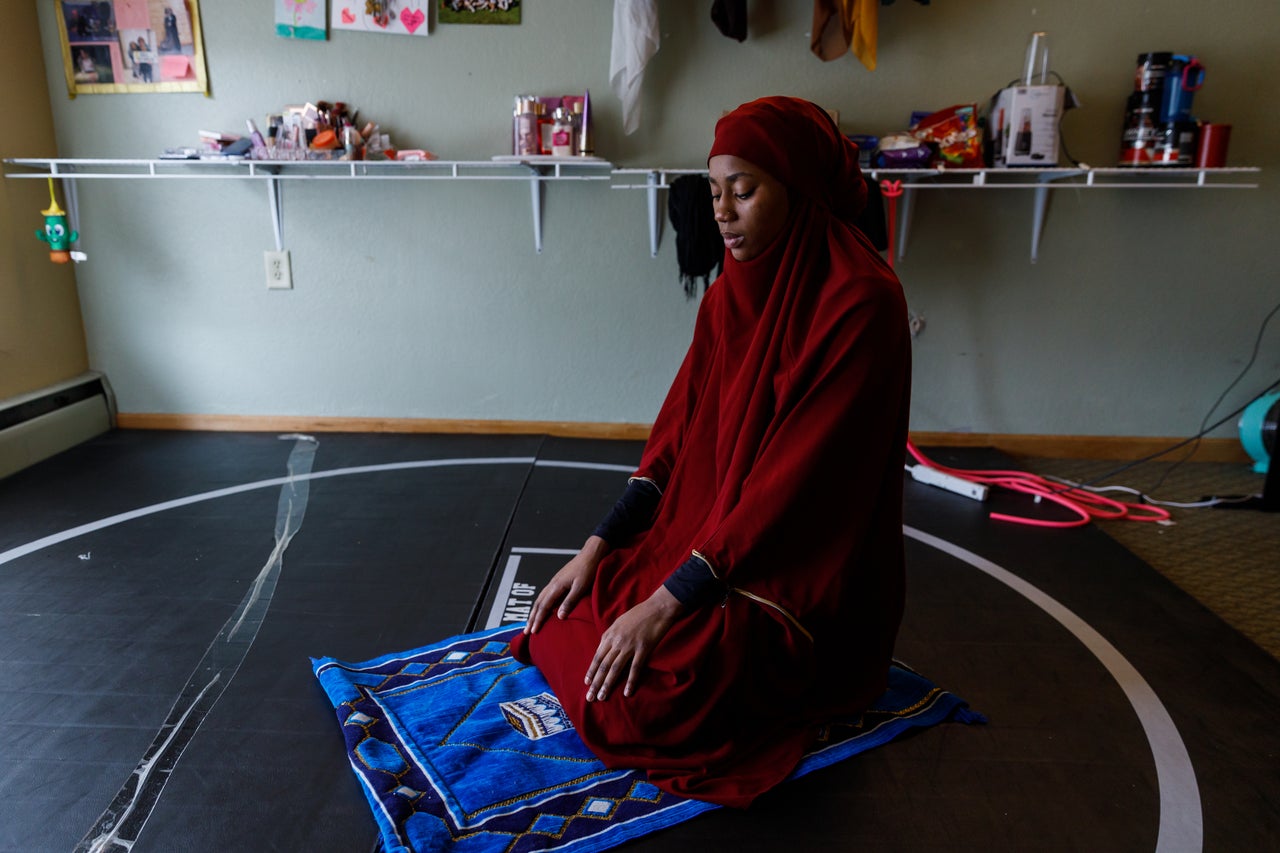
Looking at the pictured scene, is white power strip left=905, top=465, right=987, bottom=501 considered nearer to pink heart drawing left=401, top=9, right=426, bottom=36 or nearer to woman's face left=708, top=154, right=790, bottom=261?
woman's face left=708, top=154, right=790, bottom=261

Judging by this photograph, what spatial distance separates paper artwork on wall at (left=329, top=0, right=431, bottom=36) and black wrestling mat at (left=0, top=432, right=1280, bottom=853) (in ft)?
5.25

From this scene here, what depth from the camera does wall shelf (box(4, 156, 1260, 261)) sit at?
303cm

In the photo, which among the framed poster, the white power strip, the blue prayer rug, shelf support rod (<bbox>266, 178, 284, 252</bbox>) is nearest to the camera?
the blue prayer rug

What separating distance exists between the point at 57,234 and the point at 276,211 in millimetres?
750

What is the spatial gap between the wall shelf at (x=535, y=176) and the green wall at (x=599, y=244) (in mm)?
50

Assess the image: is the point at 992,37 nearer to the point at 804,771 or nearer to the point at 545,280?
the point at 545,280

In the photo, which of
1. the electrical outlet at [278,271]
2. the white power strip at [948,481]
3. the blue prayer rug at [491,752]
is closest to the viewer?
the blue prayer rug at [491,752]

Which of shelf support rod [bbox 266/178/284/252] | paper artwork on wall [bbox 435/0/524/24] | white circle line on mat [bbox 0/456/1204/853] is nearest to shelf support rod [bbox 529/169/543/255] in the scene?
paper artwork on wall [bbox 435/0/524/24]

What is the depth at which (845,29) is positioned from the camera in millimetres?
2947

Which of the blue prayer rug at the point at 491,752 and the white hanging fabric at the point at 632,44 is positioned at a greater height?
the white hanging fabric at the point at 632,44

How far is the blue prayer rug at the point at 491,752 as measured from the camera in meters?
1.29

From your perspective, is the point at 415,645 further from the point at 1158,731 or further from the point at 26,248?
the point at 26,248

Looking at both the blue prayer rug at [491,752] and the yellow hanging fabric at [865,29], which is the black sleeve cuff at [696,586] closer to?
the blue prayer rug at [491,752]

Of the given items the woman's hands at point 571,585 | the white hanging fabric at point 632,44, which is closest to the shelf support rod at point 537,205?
the white hanging fabric at point 632,44
